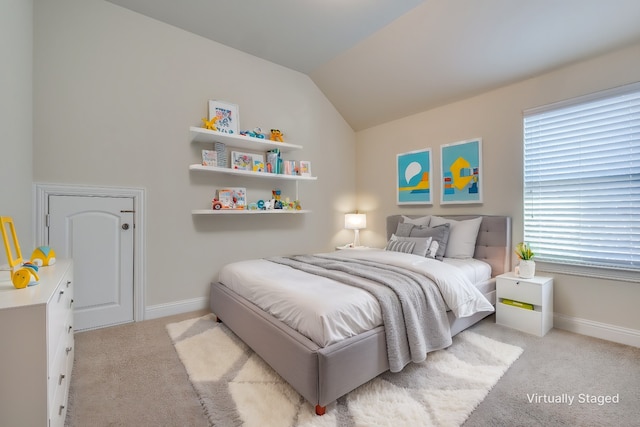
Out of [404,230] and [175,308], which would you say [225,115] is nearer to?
[175,308]

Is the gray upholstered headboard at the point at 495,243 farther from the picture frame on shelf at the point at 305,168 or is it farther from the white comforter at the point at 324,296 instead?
the picture frame on shelf at the point at 305,168

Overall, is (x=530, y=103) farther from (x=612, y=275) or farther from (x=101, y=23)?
(x=101, y=23)

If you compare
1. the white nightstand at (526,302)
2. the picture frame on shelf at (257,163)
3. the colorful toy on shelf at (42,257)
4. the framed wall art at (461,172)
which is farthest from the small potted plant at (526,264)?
the colorful toy on shelf at (42,257)

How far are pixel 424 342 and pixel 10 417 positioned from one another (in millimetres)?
1923

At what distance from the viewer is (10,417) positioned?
37.7 inches

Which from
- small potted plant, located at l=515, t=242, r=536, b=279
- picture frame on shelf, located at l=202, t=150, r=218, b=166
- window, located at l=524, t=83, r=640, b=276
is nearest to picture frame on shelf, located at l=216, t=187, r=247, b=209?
picture frame on shelf, located at l=202, t=150, r=218, b=166

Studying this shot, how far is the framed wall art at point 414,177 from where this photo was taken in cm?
372

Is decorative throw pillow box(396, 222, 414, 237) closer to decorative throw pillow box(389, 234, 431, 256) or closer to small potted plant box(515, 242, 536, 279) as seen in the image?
decorative throw pillow box(389, 234, 431, 256)

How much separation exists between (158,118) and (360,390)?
295cm

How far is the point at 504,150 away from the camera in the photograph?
3.06m

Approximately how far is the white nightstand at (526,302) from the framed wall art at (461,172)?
977mm

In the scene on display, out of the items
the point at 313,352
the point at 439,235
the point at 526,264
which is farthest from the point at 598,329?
the point at 313,352

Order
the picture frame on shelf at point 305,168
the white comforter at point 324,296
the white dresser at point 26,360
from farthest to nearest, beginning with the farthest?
the picture frame on shelf at point 305,168, the white comforter at point 324,296, the white dresser at point 26,360

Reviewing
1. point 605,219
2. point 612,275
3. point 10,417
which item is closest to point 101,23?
point 10,417
